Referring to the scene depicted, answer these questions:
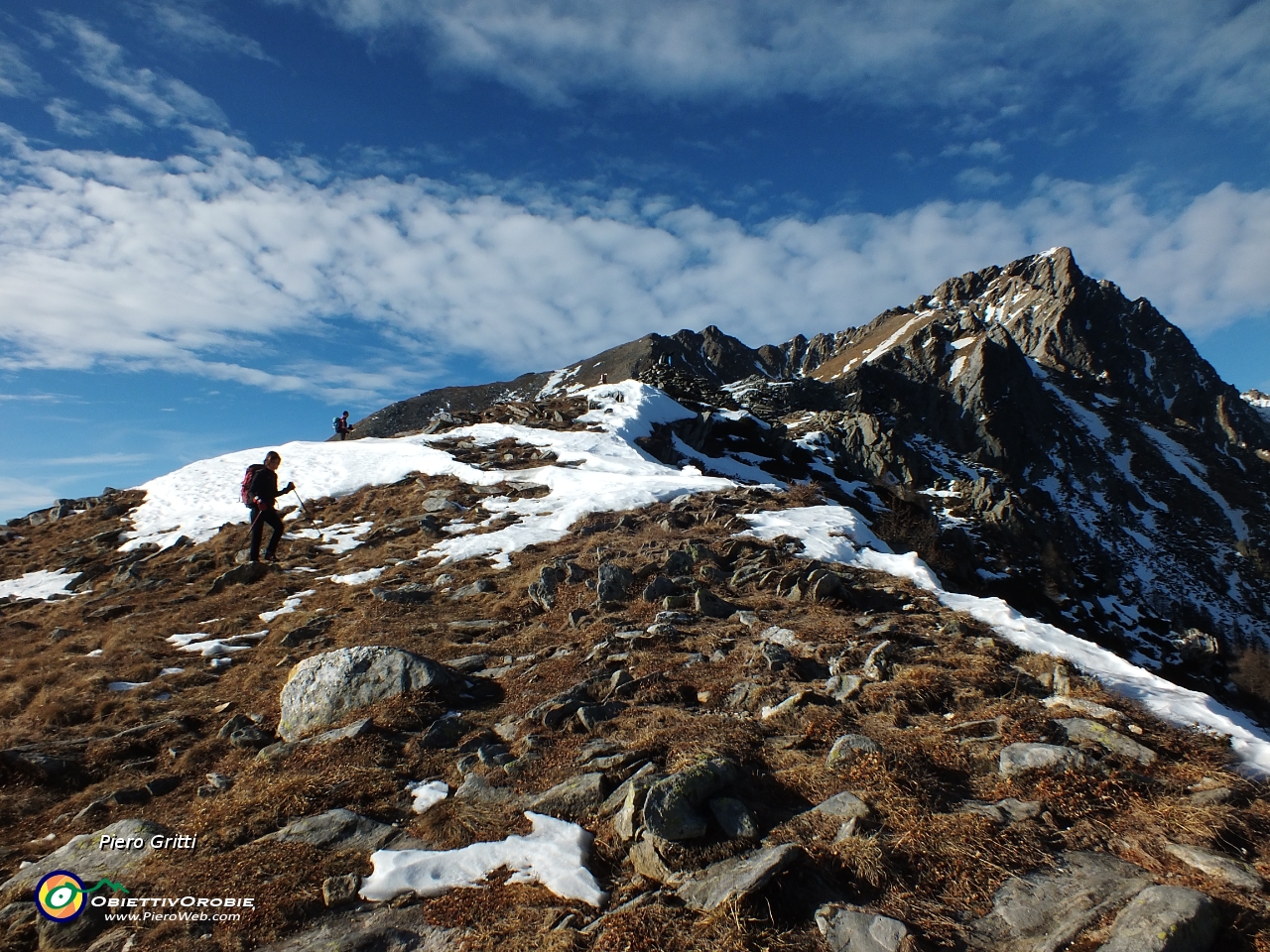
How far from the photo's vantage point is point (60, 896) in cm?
507

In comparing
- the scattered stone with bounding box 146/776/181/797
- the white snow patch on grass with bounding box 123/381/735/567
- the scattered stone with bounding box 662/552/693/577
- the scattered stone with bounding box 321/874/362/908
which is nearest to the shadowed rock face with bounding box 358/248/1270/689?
the white snow patch on grass with bounding box 123/381/735/567

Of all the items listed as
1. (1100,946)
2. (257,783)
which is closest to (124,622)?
(257,783)

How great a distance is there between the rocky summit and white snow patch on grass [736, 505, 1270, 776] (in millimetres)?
72

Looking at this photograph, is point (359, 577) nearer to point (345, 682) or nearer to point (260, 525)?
point (260, 525)

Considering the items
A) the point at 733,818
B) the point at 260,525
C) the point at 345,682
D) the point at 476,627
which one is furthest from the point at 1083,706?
the point at 260,525

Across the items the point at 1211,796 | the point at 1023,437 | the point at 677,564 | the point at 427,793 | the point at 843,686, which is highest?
the point at 1023,437

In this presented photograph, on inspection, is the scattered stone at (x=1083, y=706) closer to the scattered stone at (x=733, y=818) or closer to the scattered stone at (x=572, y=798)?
the scattered stone at (x=733, y=818)

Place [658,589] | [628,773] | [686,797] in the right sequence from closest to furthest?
[686,797]
[628,773]
[658,589]

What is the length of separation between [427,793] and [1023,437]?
12250cm

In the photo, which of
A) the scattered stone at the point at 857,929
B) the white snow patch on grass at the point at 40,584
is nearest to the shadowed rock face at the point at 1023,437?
the scattered stone at the point at 857,929

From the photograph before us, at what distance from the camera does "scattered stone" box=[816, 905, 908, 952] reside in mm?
3896

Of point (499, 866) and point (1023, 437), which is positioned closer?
point (499, 866)

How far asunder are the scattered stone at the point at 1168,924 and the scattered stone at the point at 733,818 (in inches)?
90.2

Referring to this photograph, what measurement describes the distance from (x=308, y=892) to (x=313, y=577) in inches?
459
